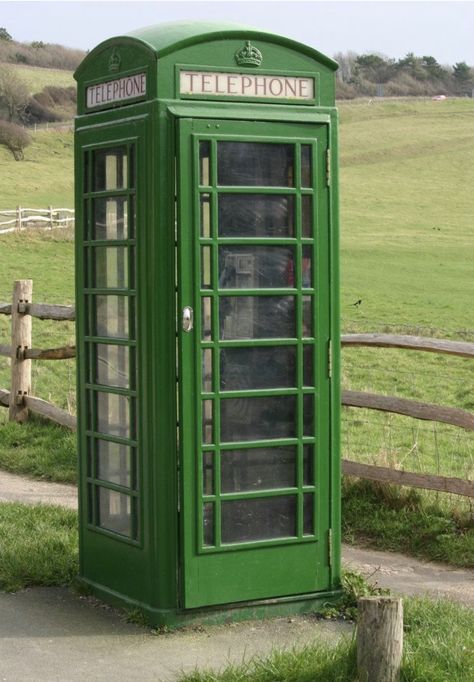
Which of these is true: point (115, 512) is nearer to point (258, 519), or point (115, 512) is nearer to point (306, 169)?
point (258, 519)

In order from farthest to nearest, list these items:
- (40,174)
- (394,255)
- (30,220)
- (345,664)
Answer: (40,174) < (394,255) < (30,220) < (345,664)

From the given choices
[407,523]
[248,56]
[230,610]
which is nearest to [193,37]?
[248,56]

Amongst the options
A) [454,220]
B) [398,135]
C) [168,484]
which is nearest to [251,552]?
[168,484]

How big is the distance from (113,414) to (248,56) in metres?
1.81

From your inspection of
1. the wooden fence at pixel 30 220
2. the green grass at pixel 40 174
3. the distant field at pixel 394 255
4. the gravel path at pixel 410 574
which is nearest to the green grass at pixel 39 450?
the distant field at pixel 394 255

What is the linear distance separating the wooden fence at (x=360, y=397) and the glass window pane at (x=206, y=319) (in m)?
2.34

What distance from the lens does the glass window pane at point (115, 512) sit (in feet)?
18.6

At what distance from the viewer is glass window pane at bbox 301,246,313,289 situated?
5.55 m

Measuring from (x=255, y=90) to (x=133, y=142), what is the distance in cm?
61

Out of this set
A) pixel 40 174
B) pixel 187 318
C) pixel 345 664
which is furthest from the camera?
pixel 40 174

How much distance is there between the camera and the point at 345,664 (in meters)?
4.48

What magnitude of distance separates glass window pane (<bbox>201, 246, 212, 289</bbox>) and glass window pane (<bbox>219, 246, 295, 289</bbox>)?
6cm

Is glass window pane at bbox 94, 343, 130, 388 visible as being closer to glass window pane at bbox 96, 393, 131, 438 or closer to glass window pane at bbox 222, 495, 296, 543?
glass window pane at bbox 96, 393, 131, 438

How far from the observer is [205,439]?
5.41m
